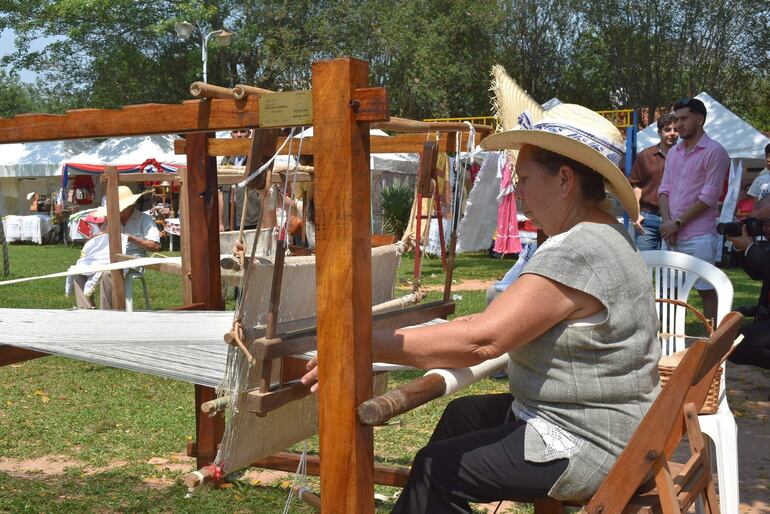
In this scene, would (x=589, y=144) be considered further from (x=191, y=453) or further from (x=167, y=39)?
(x=167, y=39)

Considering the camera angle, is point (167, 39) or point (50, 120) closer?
point (50, 120)

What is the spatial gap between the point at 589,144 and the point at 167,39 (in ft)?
95.9

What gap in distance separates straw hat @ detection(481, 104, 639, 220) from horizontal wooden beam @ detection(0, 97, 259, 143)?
2.09 feet

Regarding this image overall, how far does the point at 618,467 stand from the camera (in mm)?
1747

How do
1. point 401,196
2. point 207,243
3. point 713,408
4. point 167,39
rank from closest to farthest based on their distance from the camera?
point 713,408 → point 207,243 → point 401,196 → point 167,39

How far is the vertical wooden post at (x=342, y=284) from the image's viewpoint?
1618mm

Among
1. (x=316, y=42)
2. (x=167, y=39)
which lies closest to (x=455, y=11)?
(x=316, y=42)

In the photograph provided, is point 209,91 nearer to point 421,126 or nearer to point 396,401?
point 396,401

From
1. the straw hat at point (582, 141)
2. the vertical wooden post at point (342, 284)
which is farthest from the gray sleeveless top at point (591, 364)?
the vertical wooden post at point (342, 284)

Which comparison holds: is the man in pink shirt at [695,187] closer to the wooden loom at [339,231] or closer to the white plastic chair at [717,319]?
the white plastic chair at [717,319]

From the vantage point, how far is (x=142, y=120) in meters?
1.88

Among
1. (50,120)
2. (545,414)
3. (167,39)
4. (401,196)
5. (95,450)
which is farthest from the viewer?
(167,39)

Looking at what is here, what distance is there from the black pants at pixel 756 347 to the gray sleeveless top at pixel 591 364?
1980 mm

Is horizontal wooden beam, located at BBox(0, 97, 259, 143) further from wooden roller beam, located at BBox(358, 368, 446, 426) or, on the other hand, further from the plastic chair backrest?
the plastic chair backrest
